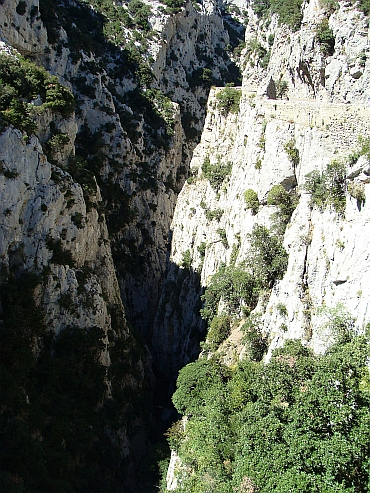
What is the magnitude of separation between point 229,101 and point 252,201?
17.3m

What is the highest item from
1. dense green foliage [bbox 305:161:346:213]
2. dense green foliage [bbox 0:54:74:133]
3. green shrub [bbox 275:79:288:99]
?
green shrub [bbox 275:79:288:99]

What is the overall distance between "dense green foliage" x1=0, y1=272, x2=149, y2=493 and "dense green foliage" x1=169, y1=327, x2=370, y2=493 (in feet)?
21.3

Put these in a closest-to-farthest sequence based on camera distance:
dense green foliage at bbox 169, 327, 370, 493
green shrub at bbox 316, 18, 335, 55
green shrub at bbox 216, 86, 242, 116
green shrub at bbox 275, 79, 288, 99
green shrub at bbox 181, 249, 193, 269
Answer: dense green foliage at bbox 169, 327, 370, 493 → green shrub at bbox 316, 18, 335, 55 → green shrub at bbox 275, 79, 288, 99 → green shrub at bbox 216, 86, 242, 116 → green shrub at bbox 181, 249, 193, 269

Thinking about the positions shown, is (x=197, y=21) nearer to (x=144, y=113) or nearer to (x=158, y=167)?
(x=144, y=113)

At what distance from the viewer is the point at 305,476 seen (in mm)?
19516

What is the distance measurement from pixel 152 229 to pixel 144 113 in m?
15.1

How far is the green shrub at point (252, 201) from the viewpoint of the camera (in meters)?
34.1

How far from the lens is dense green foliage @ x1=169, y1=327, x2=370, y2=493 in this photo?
1942 cm

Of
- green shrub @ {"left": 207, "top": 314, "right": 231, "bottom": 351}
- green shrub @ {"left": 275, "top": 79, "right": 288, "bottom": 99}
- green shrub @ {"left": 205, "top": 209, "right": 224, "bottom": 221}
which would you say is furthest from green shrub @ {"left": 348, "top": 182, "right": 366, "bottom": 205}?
green shrub @ {"left": 205, "top": 209, "right": 224, "bottom": 221}

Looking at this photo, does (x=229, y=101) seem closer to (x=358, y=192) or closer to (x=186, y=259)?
(x=186, y=259)

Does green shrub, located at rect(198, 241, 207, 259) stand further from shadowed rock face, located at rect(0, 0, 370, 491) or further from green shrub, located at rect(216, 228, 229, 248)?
green shrub, located at rect(216, 228, 229, 248)

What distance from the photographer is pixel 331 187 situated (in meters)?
27.4

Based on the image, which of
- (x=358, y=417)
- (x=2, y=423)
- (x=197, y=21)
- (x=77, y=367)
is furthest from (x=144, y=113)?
(x=358, y=417)

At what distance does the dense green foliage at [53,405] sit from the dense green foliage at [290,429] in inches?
256
